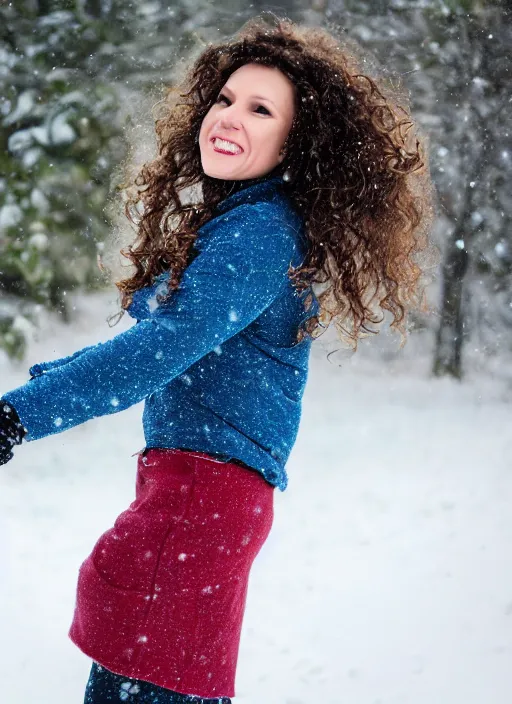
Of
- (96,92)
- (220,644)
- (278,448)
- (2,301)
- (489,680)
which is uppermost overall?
(278,448)

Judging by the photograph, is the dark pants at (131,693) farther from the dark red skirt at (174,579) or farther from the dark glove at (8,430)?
the dark glove at (8,430)

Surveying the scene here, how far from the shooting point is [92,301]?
7027 mm

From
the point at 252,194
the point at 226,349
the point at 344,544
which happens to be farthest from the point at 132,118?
the point at 226,349

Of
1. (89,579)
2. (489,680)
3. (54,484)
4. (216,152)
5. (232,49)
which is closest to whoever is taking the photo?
(89,579)

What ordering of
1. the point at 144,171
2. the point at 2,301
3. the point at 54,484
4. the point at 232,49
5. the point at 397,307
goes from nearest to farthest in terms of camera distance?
the point at 232,49 → the point at 397,307 → the point at 144,171 → the point at 54,484 → the point at 2,301

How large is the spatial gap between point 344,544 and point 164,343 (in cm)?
347

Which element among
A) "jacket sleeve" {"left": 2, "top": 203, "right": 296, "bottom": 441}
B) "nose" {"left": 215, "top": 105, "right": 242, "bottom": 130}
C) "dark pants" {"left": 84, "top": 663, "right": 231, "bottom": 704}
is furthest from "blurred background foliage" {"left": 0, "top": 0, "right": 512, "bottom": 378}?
"dark pants" {"left": 84, "top": 663, "right": 231, "bottom": 704}

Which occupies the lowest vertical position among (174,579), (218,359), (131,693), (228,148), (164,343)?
(131,693)

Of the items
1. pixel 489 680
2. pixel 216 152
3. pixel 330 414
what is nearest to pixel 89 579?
pixel 216 152

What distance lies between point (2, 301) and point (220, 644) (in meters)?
5.27

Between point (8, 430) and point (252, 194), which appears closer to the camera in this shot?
point (8, 430)

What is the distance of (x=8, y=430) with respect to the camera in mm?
1281

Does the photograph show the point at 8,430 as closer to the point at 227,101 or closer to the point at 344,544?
the point at 227,101

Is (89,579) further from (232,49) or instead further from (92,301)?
(92,301)
